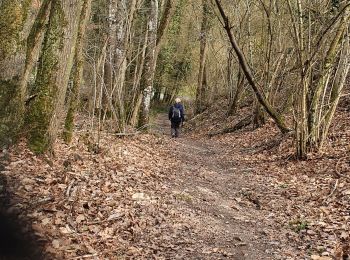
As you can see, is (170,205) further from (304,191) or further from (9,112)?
(304,191)

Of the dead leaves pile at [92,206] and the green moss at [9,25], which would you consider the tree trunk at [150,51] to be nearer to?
the dead leaves pile at [92,206]

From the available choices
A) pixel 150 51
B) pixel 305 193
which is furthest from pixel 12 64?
pixel 150 51

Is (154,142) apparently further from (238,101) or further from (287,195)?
(238,101)

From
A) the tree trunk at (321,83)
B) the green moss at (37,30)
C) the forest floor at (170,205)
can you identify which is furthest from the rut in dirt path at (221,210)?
the green moss at (37,30)

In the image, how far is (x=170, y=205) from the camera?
6.77 m

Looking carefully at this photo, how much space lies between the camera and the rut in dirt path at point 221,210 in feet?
18.2

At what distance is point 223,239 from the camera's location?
587 centimetres

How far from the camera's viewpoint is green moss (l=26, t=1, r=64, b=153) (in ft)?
23.5

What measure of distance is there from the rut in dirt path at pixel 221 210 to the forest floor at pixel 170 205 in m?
0.02

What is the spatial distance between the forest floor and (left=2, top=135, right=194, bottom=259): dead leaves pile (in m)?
0.02

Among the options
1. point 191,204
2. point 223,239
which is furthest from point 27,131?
point 223,239

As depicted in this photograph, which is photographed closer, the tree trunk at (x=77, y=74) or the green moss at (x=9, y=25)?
the green moss at (x=9, y=25)

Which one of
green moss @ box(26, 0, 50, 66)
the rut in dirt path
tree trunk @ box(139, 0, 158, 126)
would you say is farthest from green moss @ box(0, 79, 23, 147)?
tree trunk @ box(139, 0, 158, 126)

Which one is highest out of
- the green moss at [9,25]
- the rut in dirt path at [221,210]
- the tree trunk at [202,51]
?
the tree trunk at [202,51]
